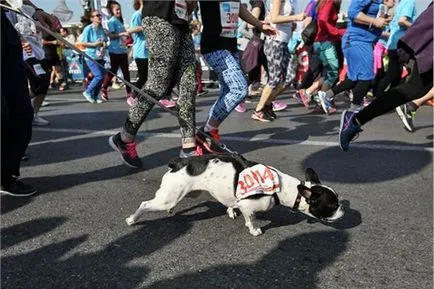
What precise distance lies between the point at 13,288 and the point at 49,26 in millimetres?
2017

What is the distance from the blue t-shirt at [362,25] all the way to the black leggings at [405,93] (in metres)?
2.20

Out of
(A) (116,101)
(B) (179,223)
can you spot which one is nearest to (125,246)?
(B) (179,223)

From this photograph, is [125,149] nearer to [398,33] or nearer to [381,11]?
[381,11]

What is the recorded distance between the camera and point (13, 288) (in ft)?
6.68

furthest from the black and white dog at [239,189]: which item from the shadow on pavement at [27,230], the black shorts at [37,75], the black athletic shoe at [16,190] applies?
the black shorts at [37,75]

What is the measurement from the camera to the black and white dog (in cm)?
257

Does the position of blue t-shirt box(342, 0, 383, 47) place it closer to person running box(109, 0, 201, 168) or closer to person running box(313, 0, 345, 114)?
person running box(313, 0, 345, 114)

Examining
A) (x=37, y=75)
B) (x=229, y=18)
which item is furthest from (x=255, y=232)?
(x=37, y=75)

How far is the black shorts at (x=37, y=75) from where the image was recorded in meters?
5.35

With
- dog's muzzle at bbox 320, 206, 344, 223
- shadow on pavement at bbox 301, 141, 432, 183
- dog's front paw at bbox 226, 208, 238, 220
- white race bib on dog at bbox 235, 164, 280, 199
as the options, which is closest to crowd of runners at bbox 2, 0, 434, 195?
shadow on pavement at bbox 301, 141, 432, 183

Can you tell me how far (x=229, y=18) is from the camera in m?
3.99

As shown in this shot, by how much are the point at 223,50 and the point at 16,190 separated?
1.93 metres

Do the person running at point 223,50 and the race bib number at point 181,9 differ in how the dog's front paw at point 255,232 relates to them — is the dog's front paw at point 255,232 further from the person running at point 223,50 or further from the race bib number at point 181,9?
the race bib number at point 181,9

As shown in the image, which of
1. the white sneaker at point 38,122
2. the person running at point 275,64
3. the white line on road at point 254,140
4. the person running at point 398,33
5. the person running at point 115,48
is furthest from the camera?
the person running at point 115,48
